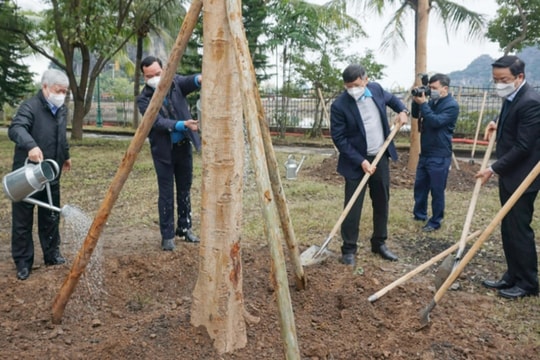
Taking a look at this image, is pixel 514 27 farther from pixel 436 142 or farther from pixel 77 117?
pixel 77 117

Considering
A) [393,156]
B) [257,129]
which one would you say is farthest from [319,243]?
[257,129]

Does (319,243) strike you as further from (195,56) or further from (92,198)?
(195,56)

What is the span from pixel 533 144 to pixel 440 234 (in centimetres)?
210

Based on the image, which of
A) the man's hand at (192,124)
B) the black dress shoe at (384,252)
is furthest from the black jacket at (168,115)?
the black dress shoe at (384,252)

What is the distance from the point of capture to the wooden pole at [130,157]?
8.95ft

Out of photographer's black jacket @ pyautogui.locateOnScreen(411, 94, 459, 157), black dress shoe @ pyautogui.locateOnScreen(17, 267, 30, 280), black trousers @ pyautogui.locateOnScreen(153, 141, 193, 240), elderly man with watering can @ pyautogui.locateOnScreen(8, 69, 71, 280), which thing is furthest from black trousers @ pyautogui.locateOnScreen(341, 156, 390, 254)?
black dress shoe @ pyautogui.locateOnScreen(17, 267, 30, 280)

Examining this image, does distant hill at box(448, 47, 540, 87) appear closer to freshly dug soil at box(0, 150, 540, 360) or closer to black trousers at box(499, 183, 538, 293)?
black trousers at box(499, 183, 538, 293)

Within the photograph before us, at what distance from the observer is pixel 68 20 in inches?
531

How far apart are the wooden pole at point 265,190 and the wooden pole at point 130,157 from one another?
372 millimetres

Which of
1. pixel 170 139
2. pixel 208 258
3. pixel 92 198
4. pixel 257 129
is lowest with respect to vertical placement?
pixel 92 198

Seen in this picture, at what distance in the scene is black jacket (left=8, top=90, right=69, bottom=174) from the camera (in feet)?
12.7

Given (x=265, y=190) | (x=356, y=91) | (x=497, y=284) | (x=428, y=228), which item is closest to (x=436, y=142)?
(x=428, y=228)

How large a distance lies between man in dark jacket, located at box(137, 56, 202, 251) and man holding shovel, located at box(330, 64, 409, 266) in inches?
51.4

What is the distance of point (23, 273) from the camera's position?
4035mm
